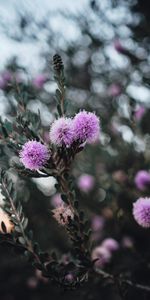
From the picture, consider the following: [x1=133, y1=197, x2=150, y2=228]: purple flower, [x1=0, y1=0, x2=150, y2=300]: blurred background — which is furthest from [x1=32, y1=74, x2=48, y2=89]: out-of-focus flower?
[x1=133, y1=197, x2=150, y2=228]: purple flower

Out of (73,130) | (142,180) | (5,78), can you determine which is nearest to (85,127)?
(73,130)

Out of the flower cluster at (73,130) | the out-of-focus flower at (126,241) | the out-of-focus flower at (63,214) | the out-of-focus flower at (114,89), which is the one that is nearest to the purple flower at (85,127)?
→ the flower cluster at (73,130)

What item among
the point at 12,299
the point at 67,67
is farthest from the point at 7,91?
the point at 12,299

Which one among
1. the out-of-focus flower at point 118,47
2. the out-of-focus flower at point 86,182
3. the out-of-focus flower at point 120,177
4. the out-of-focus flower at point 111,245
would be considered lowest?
the out-of-focus flower at point 111,245

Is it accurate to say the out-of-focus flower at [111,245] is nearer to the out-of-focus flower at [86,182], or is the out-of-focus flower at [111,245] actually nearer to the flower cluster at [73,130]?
the out-of-focus flower at [86,182]

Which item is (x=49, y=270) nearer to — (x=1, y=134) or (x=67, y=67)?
(x=1, y=134)

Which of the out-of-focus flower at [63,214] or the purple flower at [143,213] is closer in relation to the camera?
the out-of-focus flower at [63,214]
